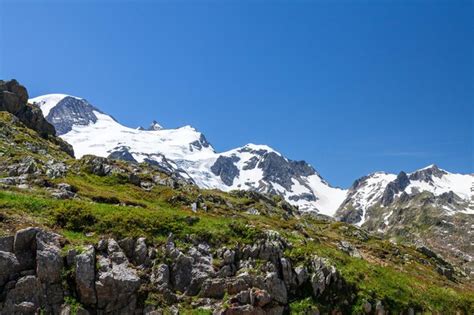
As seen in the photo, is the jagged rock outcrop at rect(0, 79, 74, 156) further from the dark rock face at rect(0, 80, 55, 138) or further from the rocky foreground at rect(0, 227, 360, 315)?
the rocky foreground at rect(0, 227, 360, 315)

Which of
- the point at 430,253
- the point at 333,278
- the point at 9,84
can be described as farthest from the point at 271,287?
the point at 9,84

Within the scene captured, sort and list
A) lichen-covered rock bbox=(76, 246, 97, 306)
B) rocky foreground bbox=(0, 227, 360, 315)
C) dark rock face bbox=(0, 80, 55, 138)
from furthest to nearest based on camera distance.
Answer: dark rock face bbox=(0, 80, 55, 138) → lichen-covered rock bbox=(76, 246, 97, 306) → rocky foreground bbox=(0, 227, 360, 315)

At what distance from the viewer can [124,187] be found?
70.1m

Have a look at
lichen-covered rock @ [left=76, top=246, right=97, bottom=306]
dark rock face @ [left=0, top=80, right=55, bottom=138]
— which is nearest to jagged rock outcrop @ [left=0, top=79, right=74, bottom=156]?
dark rock face @ [left=0, top=80, right=55, bottom=138]

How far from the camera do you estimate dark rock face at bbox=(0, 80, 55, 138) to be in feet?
396

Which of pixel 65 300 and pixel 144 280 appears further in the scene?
pixel 144 280

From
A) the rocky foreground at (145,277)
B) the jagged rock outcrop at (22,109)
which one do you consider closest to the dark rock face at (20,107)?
the jagged rock outcrop at (22,109)

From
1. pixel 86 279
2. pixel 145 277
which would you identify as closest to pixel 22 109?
pixel 145 277

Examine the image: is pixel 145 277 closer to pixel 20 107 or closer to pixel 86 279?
pixel 86 279

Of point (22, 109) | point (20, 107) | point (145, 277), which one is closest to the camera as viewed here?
point (145, 277)

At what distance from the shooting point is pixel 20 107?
124m

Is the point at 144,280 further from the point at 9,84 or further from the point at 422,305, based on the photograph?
the point at 9,84

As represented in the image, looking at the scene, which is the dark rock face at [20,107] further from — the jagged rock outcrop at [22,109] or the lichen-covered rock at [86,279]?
the lichen-covered rock at [86,279]

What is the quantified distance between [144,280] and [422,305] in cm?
2077
